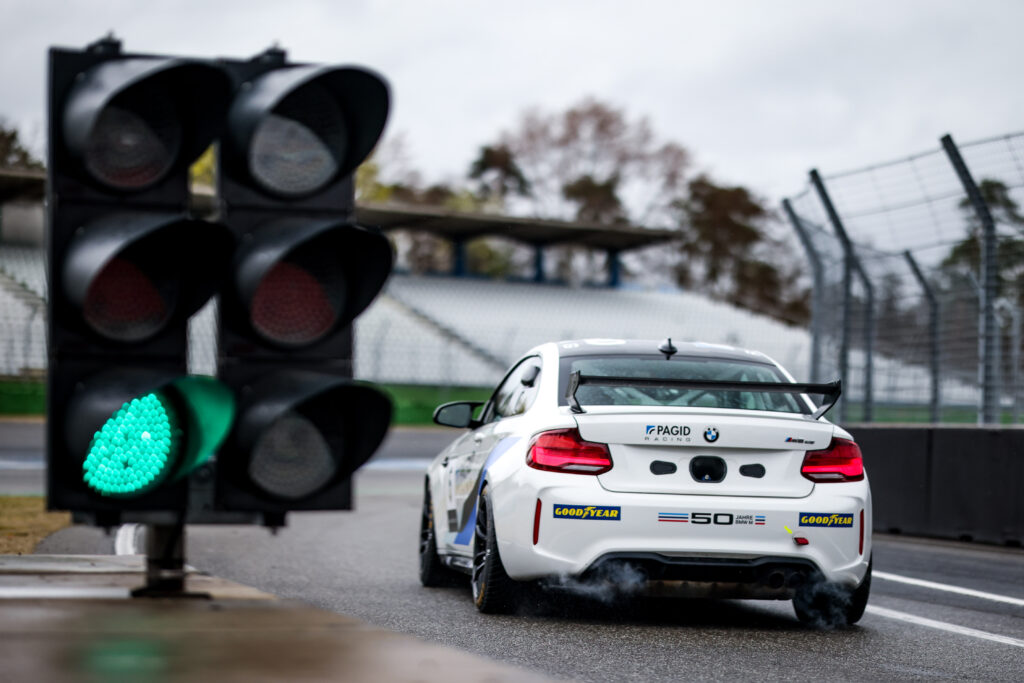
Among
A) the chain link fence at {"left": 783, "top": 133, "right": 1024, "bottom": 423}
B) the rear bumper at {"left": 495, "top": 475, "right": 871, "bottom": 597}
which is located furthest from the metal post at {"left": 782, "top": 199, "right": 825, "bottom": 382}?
the rear bumper at {"left": 495, "top": 475, "right": 871, "bottom": 597}

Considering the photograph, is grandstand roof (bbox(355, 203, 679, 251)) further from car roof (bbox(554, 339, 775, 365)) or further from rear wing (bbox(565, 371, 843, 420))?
rear wing (bbox(565, 371, 843, 420))

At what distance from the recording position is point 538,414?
7332 millimetres

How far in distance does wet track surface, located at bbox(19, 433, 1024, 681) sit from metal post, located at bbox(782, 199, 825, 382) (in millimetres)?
5844

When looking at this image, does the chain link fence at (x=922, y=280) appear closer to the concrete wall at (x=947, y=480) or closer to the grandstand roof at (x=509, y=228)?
the concrete wall at (x=947, y=480)

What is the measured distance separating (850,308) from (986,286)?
334 centimetres

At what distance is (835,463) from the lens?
714 cm

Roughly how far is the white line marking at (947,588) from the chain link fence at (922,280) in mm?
4489

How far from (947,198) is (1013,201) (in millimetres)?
1128

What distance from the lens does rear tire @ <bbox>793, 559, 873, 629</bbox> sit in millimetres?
7336

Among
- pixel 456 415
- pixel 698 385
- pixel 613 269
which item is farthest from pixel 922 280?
pixel 613 269

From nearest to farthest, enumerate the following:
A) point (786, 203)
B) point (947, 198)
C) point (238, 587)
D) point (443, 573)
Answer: point (238, 587), point (443, 573), point (947, 198), point (786, 203)

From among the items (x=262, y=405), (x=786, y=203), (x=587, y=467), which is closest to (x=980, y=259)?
(x=786, y=203)

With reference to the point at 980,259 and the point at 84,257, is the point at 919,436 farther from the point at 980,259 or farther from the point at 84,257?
the point at 84,257

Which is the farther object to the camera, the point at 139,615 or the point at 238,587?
the point at 238,587
